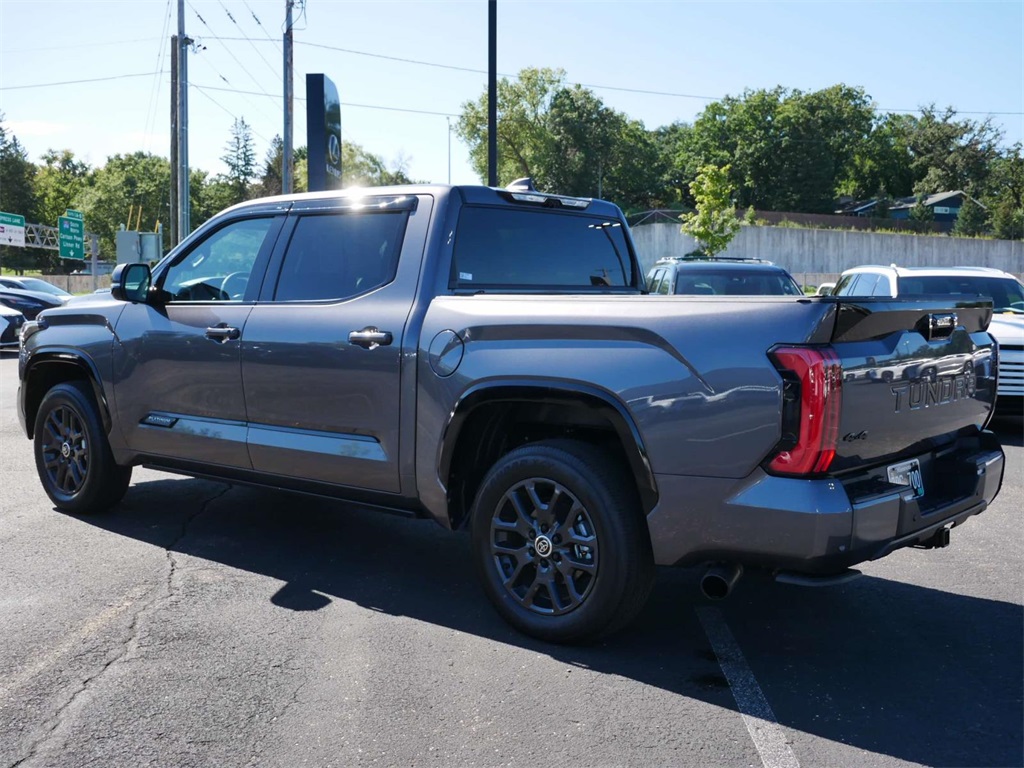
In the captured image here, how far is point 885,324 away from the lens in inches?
142

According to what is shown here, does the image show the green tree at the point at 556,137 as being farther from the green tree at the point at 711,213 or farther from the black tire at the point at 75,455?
the black tire at the point at 75,455

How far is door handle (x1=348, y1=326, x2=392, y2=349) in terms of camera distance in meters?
4.56

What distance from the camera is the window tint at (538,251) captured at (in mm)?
4895

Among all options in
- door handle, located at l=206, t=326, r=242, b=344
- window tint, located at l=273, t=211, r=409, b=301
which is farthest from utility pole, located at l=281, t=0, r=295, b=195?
window tint, located at l=273, t=211, r=409, b=301

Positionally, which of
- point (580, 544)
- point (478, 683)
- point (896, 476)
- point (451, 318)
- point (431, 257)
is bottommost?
point (478, 683)

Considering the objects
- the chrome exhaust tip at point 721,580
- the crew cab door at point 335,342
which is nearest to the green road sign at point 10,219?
the crew cab door at point 335,342

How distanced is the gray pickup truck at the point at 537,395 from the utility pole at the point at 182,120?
23.8 m

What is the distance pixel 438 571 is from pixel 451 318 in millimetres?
1600

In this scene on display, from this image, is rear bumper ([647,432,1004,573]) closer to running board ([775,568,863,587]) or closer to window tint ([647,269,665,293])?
running board ([775,568,863,587])

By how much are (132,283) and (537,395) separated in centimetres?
303

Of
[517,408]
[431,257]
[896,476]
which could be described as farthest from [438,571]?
[896,476]

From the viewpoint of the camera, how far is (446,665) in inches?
156

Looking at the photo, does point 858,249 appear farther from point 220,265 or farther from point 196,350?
point 196,350

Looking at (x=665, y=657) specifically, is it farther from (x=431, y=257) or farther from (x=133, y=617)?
(x=133, y=617)
